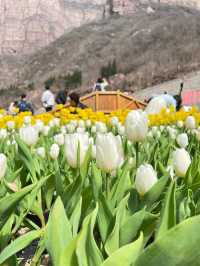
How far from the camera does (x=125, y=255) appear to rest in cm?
88

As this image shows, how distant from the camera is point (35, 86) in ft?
195

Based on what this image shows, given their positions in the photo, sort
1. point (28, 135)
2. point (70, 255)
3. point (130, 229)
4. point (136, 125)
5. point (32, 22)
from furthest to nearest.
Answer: point (32, 22), point (28, 135), point (136, 125), point (130, 229), point (70, 255)

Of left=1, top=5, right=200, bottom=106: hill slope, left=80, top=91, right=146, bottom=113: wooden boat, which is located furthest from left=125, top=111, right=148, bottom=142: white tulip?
left=1, top=5, right=200, bottom=106: hill slope

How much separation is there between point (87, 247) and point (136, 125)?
95 centimetres

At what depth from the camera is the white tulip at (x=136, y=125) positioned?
76.4 inches

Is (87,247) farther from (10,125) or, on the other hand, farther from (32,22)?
(32,22)

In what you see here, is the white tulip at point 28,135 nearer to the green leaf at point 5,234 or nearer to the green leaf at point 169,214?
the green leaf at point 5,234

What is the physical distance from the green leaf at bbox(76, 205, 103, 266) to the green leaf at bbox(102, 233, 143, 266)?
10cm

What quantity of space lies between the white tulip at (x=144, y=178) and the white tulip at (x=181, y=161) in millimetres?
224

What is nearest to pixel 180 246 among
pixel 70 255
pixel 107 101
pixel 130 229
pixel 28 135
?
pixel 70 255

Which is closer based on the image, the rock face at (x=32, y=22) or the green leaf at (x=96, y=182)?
the green leaf at (x=96, y=182)

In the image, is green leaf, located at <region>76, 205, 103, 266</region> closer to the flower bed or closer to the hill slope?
the flower bed

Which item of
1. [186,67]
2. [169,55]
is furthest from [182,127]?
[169,55]

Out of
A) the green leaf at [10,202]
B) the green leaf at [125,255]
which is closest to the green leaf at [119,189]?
the green leaf at [10,202]
